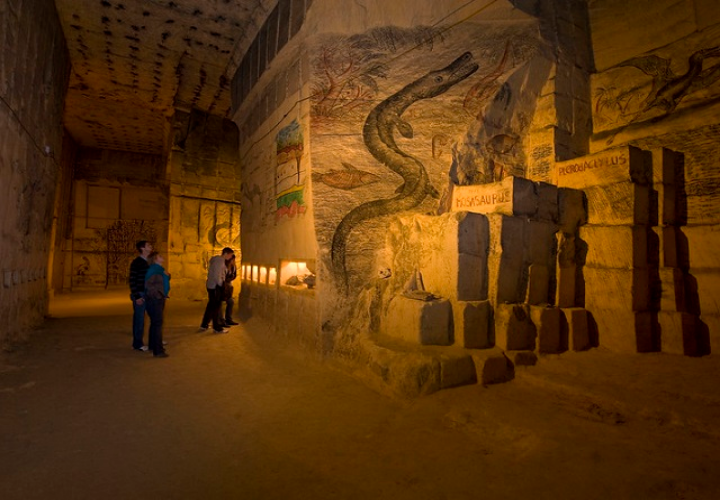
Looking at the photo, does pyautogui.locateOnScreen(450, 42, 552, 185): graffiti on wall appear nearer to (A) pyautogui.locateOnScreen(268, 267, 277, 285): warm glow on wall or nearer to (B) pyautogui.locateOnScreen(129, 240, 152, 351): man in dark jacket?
(A) pyautogui.locateOnScreen(268, 267, 277, 285): warm glow on wall

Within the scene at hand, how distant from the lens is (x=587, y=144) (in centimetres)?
630

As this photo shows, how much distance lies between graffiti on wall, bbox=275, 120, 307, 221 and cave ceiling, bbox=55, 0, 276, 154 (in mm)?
2594

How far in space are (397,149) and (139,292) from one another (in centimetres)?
399

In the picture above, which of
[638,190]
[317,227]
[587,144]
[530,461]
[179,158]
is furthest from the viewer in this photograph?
[179,158]

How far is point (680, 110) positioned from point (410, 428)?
5472 millimetres

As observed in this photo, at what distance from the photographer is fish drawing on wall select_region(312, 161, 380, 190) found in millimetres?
5383

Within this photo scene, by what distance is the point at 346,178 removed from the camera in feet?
17.9

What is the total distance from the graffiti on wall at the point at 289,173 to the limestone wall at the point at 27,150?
11.0 feet

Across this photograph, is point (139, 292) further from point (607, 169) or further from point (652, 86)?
point (652, 86)

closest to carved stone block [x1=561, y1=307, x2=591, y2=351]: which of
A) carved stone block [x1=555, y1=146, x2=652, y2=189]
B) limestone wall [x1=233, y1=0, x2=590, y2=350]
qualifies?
carved stone block [x1=555, y1=146, x2=652, y2=189]

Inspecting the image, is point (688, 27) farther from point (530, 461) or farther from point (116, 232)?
point (116, 232)

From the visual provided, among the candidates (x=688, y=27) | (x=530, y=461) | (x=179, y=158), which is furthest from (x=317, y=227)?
(x=179, y=158)

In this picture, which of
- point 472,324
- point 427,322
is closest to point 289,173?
point 427,322

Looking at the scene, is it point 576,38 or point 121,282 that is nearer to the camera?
point 576,38
